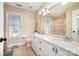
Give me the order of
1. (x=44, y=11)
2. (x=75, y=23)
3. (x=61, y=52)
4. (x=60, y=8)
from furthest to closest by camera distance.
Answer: (x=44, y=11), (x=60, y=8), (x=75, y=23), (x=61, y=52)

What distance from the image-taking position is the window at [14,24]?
79.1 inches

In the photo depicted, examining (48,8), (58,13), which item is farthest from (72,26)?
(48,8)

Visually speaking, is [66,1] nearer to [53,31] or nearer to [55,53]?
[53,31]

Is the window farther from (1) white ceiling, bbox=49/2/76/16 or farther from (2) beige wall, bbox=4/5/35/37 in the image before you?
(1) white ceiling, bbox=49/2/76/16

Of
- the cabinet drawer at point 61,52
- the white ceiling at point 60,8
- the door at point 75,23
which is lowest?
the cabinet drawer at point 61,52

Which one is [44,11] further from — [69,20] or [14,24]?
[69,20]

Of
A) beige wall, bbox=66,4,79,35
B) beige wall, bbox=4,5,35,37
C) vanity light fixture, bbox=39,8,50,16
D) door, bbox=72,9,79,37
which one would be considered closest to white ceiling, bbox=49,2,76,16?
beige wall, bbox=66,4,79,35

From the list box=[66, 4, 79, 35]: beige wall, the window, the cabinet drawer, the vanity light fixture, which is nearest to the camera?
the cabinet drawer

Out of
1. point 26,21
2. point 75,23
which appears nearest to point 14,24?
point 26,21

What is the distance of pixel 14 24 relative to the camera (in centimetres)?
208

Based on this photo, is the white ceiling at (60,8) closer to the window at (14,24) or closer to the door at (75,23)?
the door at (75,23)

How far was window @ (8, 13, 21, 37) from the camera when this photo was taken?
6.59ft

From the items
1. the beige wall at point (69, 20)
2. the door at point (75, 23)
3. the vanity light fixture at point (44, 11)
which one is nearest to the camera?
the door at point (75, 23)

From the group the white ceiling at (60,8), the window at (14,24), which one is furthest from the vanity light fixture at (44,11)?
the window at (14,24)
